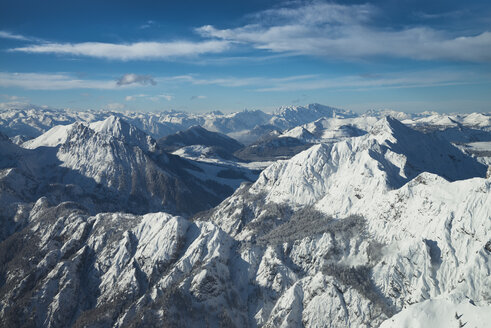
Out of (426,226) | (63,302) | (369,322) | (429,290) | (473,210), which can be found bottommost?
(63,302)

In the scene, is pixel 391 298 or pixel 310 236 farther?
pixel 310 236

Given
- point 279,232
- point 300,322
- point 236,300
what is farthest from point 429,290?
point 279,232

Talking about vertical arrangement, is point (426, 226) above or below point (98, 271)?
above

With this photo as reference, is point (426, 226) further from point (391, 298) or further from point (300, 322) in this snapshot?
point (300, 322)

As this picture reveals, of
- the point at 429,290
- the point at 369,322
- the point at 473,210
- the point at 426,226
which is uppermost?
the point at 473,210

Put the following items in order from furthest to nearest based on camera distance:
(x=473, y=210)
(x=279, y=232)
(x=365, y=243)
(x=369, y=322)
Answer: (x=279, y=232) → (x=365, y=243) → (x=473, y=210) → (x=369, y=322)

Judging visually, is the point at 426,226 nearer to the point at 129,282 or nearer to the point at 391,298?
the point at 391,298

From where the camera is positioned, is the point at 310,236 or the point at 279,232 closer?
the point at 310,236

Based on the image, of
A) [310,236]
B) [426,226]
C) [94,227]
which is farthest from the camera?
[94,227]

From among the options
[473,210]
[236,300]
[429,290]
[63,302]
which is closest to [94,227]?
[63,302]
